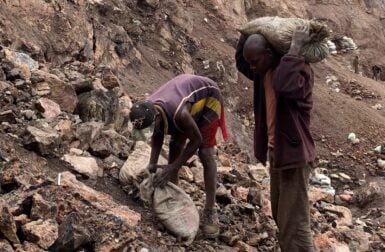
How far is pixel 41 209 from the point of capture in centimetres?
353

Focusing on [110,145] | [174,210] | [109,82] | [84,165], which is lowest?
[109,82]

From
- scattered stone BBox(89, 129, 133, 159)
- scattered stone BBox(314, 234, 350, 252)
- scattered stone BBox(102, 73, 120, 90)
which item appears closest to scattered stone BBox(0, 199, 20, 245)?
scattered stone BBox(89, 129, 133, 159)

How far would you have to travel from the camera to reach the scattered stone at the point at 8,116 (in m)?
5.00

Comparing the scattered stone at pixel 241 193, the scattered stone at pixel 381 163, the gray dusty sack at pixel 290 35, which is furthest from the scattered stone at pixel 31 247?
the scattered stone at pixel 381 163

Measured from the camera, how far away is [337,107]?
42.1 feet

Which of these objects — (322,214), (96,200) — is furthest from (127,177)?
(322,214)

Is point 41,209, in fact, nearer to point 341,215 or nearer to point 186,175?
point 186,175

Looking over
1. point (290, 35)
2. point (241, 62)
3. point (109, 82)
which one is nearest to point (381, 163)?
point (109, 82)

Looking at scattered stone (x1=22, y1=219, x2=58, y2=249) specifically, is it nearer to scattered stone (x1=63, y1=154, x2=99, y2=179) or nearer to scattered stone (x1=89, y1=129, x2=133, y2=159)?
scattered stone (x1=63, y1=154, x2=99, y2=179)

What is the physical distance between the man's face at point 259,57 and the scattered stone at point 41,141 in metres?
2.00

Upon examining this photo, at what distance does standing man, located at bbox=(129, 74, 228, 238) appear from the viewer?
3811 millimetres

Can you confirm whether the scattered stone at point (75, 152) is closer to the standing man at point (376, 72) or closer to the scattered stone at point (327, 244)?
the scattered stone at point (327, 244)

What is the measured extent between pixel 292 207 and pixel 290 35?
101cm

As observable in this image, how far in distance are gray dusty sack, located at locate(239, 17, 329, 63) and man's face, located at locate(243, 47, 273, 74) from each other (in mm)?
65
